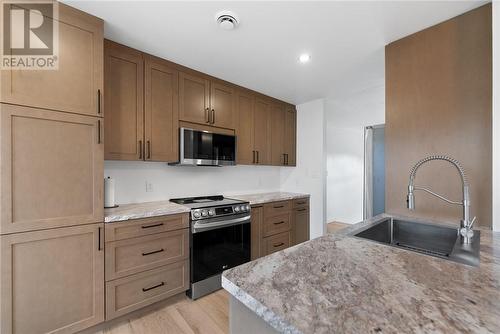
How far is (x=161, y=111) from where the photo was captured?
7.48ft

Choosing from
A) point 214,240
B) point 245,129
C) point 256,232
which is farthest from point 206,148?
point 256,232

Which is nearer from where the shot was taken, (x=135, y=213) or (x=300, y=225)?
(x=135, y=213)

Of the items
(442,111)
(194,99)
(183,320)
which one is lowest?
(183,320)

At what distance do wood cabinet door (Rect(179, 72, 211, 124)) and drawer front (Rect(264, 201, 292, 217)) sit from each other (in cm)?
136

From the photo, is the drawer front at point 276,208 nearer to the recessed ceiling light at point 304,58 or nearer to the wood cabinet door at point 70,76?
the recessed ceiling light at point 304,58

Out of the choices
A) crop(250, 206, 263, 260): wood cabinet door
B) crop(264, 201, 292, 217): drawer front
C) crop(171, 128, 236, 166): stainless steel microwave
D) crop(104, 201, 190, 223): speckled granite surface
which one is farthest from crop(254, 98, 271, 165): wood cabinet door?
crop(104, 201, 190, 223): speckled granite surface

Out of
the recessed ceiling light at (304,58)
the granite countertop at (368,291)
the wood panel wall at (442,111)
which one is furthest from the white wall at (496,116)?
the recessed ceiling light at (304,58)

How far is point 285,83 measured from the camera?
2.90 metres

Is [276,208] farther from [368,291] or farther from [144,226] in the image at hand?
[368,291]

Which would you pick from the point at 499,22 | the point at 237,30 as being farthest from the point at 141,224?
the point at 499,22

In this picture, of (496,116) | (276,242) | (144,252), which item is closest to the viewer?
(496,116)

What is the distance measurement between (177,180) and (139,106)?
983 mm

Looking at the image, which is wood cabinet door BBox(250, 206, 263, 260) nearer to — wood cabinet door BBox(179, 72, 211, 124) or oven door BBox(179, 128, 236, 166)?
oven door BBox(179, 128, 236, 166)

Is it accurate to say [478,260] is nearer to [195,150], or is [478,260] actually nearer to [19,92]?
[195,150]
